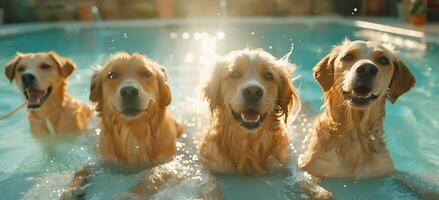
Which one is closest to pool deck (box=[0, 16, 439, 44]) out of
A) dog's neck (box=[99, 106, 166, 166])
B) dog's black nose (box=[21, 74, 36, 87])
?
dog's black nose (box=[21, 74, 36, 87])

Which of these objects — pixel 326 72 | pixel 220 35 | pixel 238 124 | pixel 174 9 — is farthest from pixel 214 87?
pixel 174 9

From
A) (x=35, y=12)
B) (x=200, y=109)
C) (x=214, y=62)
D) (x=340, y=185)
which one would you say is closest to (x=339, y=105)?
(x=340, y=185)

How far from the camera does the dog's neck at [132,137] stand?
4746mm

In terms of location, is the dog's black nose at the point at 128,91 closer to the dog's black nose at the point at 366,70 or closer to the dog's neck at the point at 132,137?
the dog's neck at the point at 132,137

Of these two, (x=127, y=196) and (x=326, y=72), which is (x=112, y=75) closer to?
(x=127, y=196)

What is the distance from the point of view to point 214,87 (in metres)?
4.68

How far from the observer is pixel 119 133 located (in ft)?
15.6

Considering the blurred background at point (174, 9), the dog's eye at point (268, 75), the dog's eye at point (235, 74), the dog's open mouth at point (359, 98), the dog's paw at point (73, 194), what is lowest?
the dog's paw at point (73, 194)

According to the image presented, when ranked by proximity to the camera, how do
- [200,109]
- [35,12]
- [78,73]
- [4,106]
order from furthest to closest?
[35,12], [78,73], [4,106], [200,109]

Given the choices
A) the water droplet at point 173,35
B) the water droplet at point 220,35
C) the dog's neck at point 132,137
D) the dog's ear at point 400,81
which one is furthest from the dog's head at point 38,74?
the water droplet at point 173,35

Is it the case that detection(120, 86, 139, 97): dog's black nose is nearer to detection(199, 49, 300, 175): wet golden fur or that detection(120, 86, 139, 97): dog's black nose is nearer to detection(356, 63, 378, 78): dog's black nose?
detection(199, 49, 300, 175): wet golden fur

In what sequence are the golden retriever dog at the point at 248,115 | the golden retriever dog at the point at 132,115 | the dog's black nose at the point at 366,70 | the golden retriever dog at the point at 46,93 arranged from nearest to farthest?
the dog's black nose at the point at 366,70 < the golden retriever dog at the point at 248,115 < the golden retriever dog at the point at 132,115 < the golden retriever dog at the point at 46,93

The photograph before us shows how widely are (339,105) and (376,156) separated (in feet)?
1.99

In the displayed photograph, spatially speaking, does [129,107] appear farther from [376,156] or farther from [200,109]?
[200,109]
